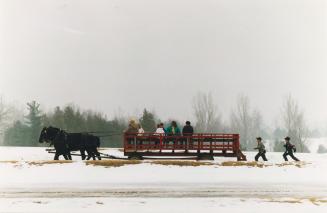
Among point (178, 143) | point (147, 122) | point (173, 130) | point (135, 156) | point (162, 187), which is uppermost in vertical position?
point (147, 122)

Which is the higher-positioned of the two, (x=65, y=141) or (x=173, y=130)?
(x=173, y=130)

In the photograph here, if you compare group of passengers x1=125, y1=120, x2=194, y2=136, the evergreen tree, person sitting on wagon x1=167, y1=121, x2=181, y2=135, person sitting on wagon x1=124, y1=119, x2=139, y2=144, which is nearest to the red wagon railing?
person sitting on wagon x1=124, y1=119, x2=139, y2=144

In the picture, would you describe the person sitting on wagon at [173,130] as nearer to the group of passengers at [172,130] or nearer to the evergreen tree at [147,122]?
the group of passengers at [172,130]

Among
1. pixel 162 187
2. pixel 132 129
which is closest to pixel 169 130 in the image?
pixel 132 129

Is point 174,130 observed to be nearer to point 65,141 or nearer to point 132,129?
point 132,129

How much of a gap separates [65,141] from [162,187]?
868cm

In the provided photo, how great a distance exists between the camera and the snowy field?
10828 millimetres

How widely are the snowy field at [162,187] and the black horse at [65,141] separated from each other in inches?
98.2

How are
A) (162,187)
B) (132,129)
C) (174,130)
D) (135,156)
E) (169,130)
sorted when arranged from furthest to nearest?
(169,130) < (174,130) < (132,129) < (135,156) < (162,187)

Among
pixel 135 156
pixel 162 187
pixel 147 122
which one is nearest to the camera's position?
pixel 162 187

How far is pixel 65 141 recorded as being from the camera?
2089 centimetres

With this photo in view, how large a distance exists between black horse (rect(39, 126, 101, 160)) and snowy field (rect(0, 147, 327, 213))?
8.18 ft

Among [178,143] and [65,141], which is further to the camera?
[65,141]

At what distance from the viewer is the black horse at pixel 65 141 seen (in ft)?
68.0
